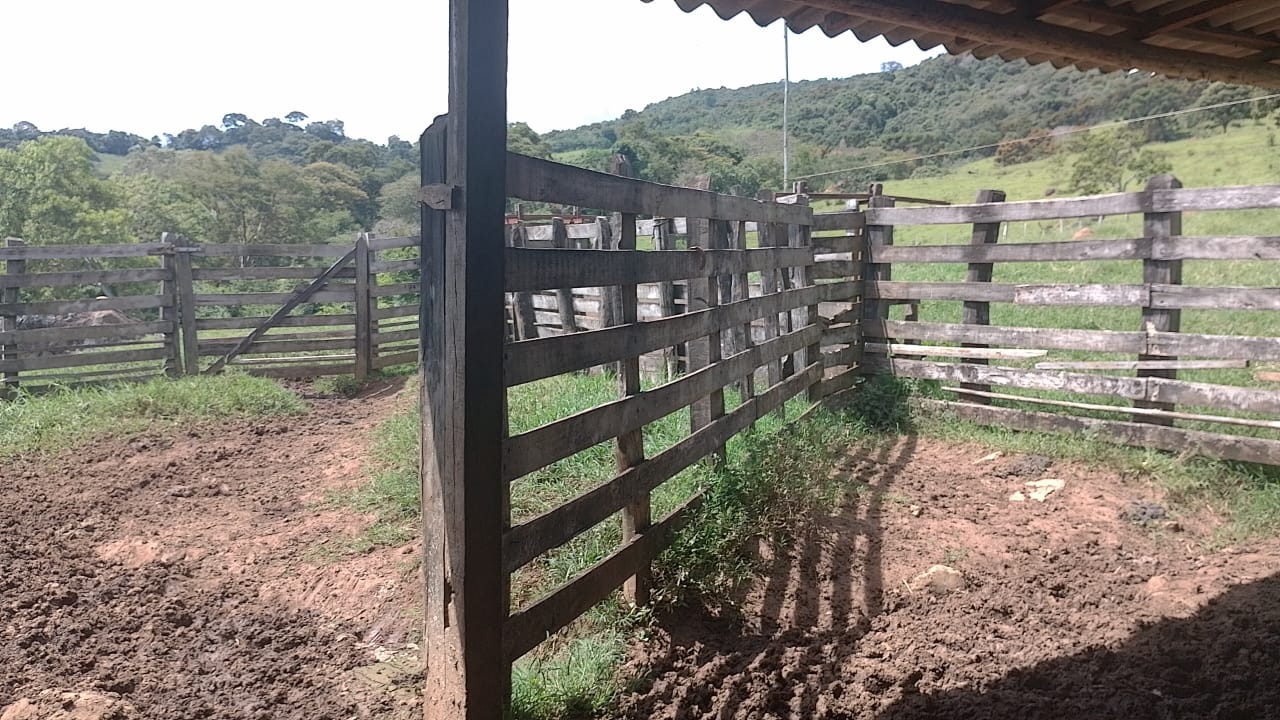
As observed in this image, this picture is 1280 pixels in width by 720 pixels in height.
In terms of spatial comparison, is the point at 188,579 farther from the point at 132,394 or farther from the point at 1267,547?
the point at 1267,547

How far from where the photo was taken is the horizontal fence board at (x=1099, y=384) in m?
5.36

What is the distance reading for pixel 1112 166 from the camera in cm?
3862

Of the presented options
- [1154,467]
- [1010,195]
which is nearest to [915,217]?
[1154,467]

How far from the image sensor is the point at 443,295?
2.43m

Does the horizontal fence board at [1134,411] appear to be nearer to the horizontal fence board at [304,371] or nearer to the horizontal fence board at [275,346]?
the horizontal fence board at [304,371]

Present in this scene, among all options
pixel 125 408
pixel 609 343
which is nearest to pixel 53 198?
pixel 125 408

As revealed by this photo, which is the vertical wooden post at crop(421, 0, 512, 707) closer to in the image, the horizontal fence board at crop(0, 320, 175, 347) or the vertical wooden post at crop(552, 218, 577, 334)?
the vertical wooden post at crop(552, 218, 577, 334)

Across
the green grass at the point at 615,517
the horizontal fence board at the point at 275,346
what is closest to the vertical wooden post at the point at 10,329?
the horizontal fence board at the point at 275,346

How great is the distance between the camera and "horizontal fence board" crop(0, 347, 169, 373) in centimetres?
868

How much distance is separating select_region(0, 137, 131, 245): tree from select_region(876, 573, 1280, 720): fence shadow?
3407 cm

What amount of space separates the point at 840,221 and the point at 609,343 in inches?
188

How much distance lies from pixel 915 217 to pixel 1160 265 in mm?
1987

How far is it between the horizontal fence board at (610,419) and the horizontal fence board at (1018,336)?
9.02ft

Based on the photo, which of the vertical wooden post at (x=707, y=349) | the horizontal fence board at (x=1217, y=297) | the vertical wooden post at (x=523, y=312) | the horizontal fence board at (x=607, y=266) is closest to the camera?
the horizontal fence board at (x=607, y=266)
